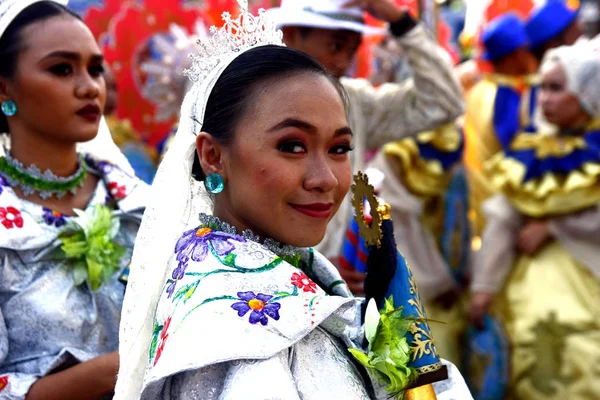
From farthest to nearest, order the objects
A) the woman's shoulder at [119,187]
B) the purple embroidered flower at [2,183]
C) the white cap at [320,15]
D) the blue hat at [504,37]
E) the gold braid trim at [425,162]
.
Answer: the blue hat at [504,37], the gold braid trim at [425,162], the white cap at [320,15], the woman's shoulder at [119,187], the purple embroidered flower at [2,183]

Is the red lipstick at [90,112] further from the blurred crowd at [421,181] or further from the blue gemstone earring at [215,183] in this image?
the blue gemstone earring at [215,183]

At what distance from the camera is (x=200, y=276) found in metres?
1.79

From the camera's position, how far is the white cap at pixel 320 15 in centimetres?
358

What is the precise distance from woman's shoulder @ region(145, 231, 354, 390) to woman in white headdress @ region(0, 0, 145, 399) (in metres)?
0.63

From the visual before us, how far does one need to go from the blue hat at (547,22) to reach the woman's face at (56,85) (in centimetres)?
410

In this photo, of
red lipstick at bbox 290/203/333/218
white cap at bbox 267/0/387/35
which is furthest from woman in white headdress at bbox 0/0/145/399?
white cap at bbox 267/0/387/35

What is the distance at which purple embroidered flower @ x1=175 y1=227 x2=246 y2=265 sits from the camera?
1.85 meters

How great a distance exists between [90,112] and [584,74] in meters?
3.03

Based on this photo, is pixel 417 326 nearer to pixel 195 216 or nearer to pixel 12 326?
pixel 195 216

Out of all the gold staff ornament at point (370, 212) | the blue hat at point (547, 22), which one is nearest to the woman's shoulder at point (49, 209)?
the gold staff ornament at point (370, 212)

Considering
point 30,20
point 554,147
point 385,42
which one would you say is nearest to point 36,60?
point 30,20

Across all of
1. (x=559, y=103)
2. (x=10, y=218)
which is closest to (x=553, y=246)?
(x=559, y=103)

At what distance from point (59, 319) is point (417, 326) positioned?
1.05 metres

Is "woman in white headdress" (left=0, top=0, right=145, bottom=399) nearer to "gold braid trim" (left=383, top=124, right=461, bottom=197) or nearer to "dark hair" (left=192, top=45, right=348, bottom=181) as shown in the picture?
"dark hair" (left=192, top=45, right=348, bottom=181)
